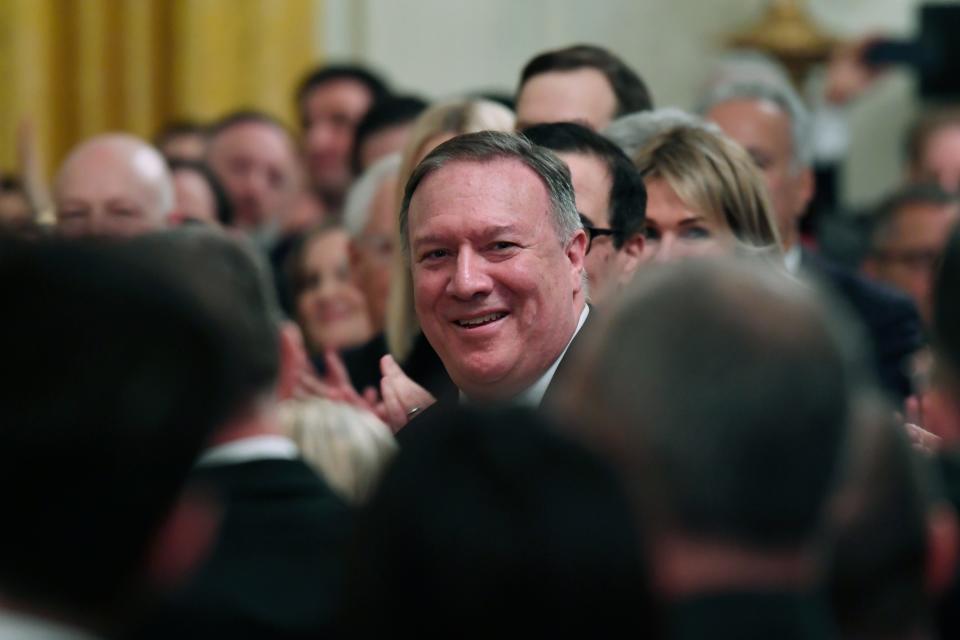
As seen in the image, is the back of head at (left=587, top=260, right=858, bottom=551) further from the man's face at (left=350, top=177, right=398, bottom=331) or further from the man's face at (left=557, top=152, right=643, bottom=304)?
the man's face at (left=350, top=177, right=398, bottom=331)

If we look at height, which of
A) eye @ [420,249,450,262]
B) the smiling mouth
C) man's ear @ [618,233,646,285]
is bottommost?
the smiling mouth

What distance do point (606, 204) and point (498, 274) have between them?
0.50 m

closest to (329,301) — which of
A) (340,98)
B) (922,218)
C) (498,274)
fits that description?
(340,98)

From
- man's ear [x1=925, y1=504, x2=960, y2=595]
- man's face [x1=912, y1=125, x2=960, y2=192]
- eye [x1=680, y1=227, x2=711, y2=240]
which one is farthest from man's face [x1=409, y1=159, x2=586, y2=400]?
man's face [x1=912, y1=125, x2=960, y2=192]

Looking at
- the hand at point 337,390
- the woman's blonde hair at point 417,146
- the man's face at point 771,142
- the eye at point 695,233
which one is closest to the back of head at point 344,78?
the man's face at point 771,142

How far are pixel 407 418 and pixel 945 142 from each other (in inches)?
180

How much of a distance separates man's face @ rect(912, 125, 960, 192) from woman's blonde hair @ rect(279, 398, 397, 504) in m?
4.71

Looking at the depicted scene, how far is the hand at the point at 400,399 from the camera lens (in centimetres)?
405

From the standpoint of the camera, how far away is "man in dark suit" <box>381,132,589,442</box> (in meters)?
3.94

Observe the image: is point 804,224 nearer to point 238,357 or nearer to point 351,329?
point 351,329

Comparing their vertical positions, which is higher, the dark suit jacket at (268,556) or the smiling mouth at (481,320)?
the dark suit jacket at (268,556)

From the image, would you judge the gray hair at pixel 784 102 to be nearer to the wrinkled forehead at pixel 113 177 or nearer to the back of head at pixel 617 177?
the back of head at pixel 617 177

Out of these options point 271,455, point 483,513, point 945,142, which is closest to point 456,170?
point 271,455

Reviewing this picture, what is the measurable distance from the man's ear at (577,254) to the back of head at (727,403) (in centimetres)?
195
